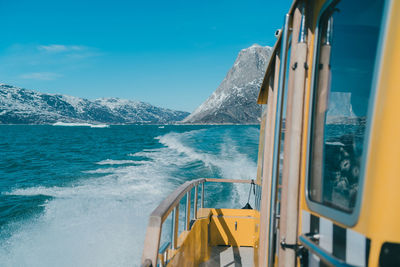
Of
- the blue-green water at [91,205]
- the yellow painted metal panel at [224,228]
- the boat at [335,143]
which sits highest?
the boat at [335,143]

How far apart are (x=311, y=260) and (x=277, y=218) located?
0.44 m

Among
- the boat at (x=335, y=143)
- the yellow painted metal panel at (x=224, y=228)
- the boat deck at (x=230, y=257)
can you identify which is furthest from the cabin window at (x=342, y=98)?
the boat deck at (x=230, y=257)

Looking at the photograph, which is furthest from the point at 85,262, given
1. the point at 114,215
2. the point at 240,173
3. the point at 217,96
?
the point at 217,96

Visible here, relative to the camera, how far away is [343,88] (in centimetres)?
139

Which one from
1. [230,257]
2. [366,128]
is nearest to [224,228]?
[230,257]

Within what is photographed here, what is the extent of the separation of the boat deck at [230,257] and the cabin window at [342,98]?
2.57 meters

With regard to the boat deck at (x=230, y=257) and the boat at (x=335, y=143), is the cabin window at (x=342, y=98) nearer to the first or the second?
the boat at (x=335, y=143)

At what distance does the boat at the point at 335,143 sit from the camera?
942mm

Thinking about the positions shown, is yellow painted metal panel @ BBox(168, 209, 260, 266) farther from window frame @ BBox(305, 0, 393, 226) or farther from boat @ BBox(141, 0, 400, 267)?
window frame @ BBox(305, 0, 393, 226)

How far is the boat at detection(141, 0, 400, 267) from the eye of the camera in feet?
3.09

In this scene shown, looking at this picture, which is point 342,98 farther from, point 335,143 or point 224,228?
point 224,228

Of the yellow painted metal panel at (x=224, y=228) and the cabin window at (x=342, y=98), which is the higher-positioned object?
the cabin window at (x=342, y=98)

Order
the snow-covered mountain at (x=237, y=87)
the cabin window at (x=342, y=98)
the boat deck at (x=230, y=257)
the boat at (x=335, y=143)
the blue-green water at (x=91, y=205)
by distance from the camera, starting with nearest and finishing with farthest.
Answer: the boat at (x=335, y=143)
the cabin window at (x=342, y=98)
the boat deck at (x=230, y=257)
the blue-green water at (x=91, y=205)
the snow-covered mountain at (x=237, y=87)

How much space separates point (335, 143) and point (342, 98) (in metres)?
0.21
